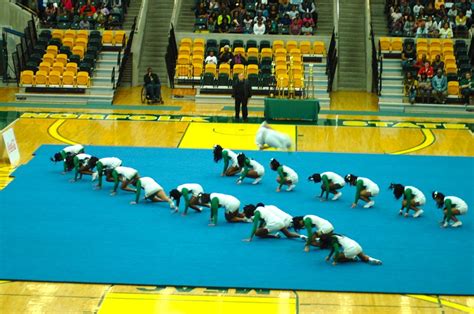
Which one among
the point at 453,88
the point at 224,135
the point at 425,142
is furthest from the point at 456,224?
the point at 453,88

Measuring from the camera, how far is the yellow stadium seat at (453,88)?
106 ft

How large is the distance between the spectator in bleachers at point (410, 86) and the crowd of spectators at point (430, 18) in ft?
10.7

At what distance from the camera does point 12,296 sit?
50.1 feet

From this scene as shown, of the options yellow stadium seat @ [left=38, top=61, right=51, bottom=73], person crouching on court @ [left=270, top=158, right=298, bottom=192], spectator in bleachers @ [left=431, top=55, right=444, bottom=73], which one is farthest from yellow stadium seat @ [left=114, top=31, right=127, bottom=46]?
person crouching on court @ [left=270, top=158, right=298, bottom=192]

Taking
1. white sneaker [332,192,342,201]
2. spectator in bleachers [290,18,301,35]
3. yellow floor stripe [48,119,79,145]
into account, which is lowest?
white sneaker [332,192,342,201]

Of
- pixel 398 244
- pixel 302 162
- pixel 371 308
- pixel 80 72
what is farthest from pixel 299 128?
pixel 371 308

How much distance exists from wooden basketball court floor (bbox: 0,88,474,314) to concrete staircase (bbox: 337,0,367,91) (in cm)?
Result: 113

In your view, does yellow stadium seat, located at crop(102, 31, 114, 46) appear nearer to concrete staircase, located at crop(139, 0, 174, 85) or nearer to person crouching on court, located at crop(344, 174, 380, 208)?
concrete staircase, located at crop(139, 0, 174, 85)

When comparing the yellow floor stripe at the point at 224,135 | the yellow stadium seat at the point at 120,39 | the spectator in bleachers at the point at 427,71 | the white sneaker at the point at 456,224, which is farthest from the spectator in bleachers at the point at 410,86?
the white sneaker at the point at 456,224

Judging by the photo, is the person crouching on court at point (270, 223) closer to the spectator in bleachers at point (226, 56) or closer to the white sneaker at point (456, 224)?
the white sneaker at point (456, 224)

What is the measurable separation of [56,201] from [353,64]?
62.0 feet

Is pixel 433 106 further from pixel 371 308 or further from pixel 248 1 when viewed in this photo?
pixel 371 308

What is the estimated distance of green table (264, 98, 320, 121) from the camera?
2955cm

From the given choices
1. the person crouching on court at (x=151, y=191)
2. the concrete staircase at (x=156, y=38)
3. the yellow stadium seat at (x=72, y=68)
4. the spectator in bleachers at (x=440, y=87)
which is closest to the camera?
the person crouching on court at (x=151, y=191)
